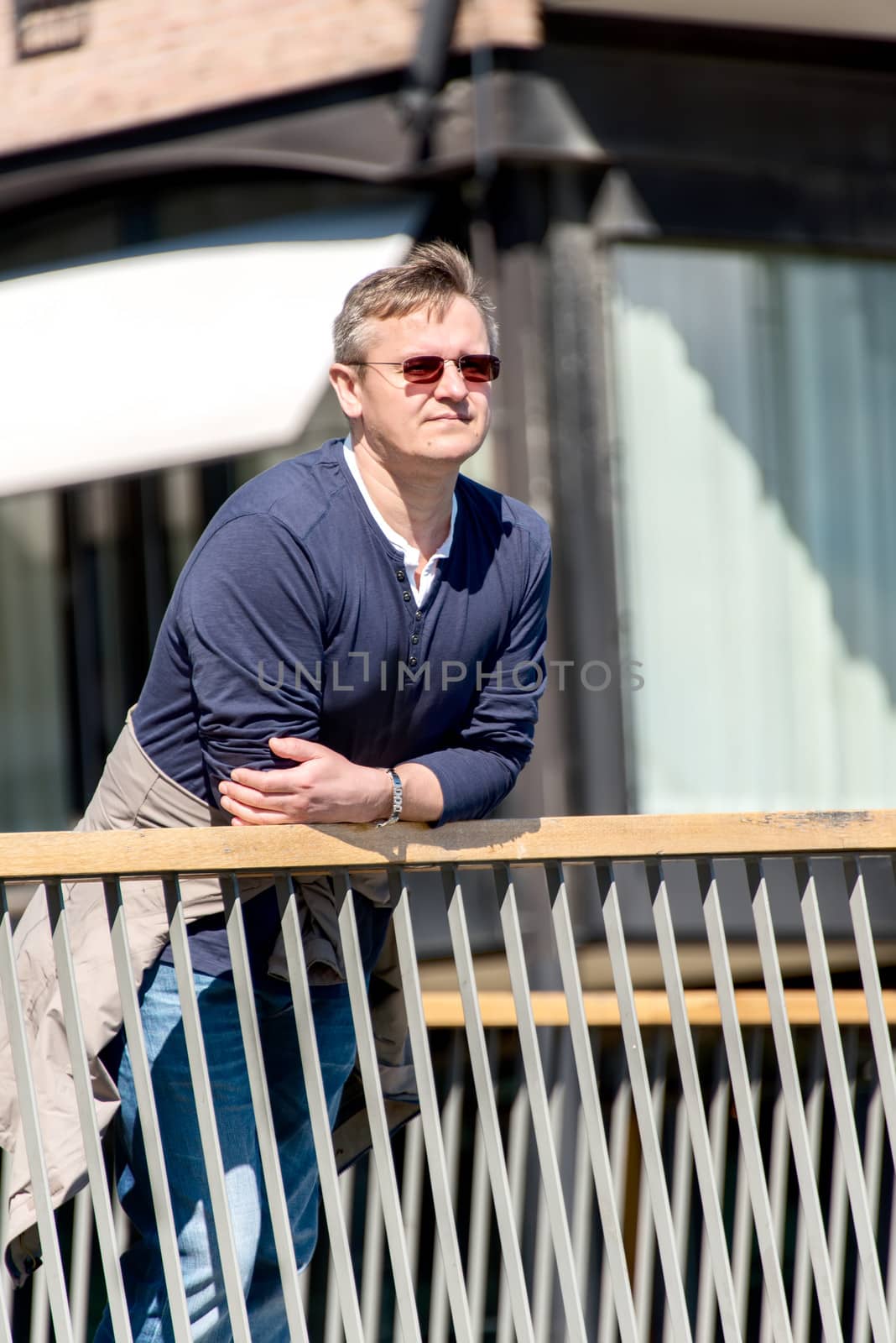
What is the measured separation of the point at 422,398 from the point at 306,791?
71 cm

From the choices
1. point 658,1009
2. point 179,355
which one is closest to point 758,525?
point 179,355

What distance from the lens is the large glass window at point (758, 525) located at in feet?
21.1

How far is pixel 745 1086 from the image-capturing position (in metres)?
2.38

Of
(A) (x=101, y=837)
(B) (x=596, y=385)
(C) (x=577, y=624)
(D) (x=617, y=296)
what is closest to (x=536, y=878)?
(C) (x=577, y=624)

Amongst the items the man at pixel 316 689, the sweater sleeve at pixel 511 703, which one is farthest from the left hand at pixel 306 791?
the sweater sleeve at pixel 511 703

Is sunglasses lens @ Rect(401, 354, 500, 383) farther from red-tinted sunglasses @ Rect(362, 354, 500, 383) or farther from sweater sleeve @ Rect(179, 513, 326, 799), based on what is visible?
sweater sleeve @ Rect(179, 513, 326, 799)

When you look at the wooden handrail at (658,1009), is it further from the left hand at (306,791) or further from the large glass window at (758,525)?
the large glass window at (758,525)

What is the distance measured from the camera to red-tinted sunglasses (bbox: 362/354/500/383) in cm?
254

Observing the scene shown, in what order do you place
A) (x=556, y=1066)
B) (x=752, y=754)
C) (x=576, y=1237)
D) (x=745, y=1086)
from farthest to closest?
(x=752, y=754) → (x=556, y=1066) → (x=576, y=1237) → (x=745, y=1086)

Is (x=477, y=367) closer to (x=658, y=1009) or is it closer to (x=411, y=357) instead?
(x=411, y=357)

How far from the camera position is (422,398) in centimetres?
253

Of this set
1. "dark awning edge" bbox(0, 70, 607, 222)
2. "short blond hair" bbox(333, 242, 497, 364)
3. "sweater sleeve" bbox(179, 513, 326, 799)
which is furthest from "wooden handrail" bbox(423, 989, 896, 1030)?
"dark awning edge" bbox(0, 70, 607, 222)

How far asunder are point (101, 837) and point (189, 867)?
137 millimetres

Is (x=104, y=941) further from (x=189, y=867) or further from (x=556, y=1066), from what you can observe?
(x=556, y=1066)
